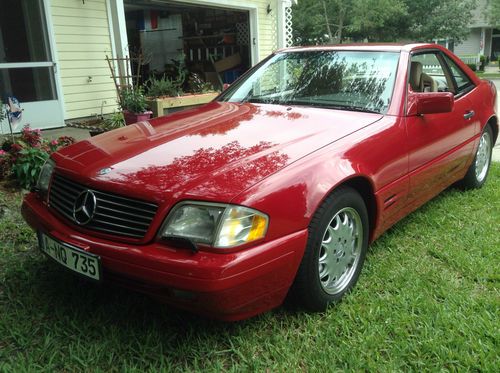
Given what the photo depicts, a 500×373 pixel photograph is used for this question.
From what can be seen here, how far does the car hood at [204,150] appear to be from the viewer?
2184mm

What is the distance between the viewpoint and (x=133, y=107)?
6.91m

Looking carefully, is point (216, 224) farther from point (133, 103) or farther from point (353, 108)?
point (133, 103)

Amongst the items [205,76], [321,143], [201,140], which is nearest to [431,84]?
[321,143]

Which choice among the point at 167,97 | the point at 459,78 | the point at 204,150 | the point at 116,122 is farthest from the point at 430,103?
the point at 167,97

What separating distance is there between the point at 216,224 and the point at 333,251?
0.84 metres

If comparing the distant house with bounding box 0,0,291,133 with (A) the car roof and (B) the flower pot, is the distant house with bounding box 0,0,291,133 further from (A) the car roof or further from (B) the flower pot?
(A) the car roof

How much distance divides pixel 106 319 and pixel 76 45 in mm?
6255

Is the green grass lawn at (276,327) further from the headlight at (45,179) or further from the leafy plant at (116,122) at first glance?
the leafy plant at (116,122)

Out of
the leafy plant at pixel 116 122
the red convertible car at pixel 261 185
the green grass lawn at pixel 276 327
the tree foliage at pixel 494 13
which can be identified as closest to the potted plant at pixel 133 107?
the leafy plant at pixel 116 122

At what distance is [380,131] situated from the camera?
2895 millimetres

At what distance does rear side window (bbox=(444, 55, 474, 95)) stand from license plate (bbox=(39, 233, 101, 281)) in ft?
11.2

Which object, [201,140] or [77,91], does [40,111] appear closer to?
[77,91]

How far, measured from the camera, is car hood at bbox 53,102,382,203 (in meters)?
2.18

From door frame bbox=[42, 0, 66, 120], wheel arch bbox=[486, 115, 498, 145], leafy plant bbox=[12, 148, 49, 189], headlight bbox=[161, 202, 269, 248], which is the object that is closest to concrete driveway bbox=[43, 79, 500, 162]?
door frame bbox=[42, 0, 66, 120]
